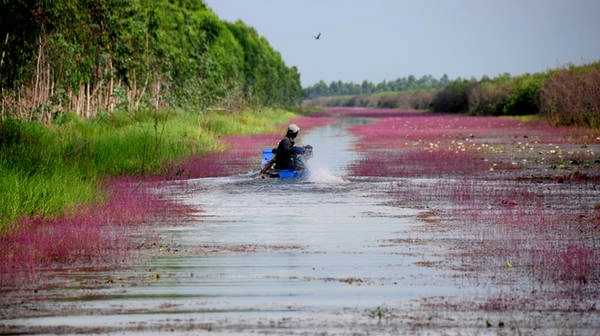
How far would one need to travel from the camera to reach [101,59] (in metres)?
32.2

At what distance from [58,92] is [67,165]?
10510 millimetres

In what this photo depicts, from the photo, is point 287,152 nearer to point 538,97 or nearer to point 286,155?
point 286,155

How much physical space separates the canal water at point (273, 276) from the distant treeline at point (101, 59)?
11046mm

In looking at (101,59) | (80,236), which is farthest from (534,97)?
(80,236)

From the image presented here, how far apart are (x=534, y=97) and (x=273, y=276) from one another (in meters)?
60.7

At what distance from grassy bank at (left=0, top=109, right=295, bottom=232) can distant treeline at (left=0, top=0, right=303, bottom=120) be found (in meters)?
1.36

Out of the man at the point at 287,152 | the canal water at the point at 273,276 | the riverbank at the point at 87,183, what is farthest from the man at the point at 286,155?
the canal water at the point at 273,276

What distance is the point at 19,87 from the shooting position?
27172 mm

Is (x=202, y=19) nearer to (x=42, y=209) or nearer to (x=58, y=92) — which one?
(x=58, y=92)

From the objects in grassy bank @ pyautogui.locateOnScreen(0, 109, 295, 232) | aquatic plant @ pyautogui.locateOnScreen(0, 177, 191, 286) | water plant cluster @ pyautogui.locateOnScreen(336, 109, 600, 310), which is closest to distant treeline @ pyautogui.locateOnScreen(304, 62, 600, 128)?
water plant cluster @ pyautogui.locateOnScreen(336, 109, 600, 310)

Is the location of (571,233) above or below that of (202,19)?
below

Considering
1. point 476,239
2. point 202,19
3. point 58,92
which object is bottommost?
point 476,239

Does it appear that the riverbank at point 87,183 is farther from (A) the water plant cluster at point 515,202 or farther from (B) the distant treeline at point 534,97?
(B) the distant treeline at point 534,97

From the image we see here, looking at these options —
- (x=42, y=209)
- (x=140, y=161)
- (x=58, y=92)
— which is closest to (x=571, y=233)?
(x=42, y=209)
